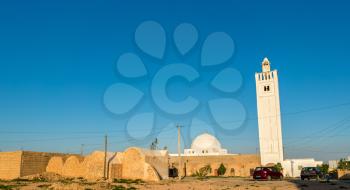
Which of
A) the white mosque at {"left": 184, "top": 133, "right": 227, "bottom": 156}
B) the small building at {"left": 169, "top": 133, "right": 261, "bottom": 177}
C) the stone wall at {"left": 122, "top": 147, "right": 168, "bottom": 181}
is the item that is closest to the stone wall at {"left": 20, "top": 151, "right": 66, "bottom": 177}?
the stone wall at {"left": 122, "top": 147, "right": 168, "bottom": 181}

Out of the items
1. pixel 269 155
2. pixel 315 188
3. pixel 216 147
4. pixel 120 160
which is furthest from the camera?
pixel 216 147

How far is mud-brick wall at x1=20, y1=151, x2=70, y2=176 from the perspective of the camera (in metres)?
42.0

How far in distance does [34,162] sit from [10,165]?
2.66 metres

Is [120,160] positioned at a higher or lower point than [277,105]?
lower

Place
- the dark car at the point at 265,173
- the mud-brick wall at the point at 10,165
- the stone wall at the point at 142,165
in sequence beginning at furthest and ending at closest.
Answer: the mud-brick wall at the point at 10,165 → the stone wall at the point at 142,165 → the dark car at the point at 265,173

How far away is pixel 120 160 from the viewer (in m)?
→ 43.3

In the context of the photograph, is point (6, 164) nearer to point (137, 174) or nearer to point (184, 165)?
point (137, 174)

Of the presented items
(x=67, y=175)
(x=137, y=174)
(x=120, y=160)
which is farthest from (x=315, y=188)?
(x=67, y=175)

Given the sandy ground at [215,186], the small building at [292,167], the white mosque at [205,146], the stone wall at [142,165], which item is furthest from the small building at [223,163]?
the sandy ground at [215,186]

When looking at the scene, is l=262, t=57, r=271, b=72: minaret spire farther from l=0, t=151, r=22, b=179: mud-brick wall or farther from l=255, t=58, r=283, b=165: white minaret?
l=0, t=151, r=22, b=179: mud-brick wall

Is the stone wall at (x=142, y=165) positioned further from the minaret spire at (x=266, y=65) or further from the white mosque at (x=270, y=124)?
the minaret spire at (x=266, y=65)

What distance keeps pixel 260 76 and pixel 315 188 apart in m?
52.8

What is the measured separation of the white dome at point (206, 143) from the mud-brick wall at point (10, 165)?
5031 centimetres

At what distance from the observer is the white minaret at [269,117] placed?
67.1m
